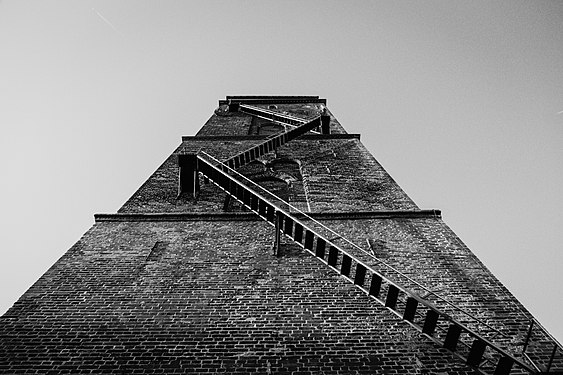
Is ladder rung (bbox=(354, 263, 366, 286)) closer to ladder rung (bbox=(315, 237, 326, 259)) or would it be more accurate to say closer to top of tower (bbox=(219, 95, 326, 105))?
ladder rung (bbox=(315, 237, 326, 259))

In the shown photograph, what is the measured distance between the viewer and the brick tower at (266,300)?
15.2ft

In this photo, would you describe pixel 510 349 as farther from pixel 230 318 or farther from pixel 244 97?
pixel 244 97

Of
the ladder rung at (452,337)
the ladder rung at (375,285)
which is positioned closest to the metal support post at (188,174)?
the ladder rung at (375,285)

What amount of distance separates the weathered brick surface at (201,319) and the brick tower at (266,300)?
0.02 meters

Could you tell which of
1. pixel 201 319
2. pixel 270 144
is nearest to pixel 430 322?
pixel 201 319

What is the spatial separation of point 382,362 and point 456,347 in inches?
34.8

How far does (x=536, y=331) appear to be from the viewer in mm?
5090

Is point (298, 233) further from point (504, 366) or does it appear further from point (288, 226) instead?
point (504, 366)

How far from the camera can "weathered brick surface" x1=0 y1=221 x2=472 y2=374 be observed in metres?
4.61

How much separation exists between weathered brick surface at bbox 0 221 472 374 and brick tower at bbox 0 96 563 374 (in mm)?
18

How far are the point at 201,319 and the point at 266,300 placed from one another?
2.95 feet

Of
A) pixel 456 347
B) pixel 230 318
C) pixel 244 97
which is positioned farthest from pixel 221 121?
pixel 456 347

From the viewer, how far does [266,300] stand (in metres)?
5.60

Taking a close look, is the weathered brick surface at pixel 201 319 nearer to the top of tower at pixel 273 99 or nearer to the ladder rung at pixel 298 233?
the ladder rung at pixel 298 233
